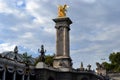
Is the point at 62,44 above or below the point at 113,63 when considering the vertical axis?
above

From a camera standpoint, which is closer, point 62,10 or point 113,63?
point 62,10

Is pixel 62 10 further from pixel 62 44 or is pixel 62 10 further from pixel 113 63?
pixel 113 63

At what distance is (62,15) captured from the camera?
6631cm

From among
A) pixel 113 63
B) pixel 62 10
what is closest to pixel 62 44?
pixel 62 10

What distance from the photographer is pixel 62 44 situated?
64000 mm

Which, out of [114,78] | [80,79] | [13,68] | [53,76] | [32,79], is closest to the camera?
[13,68]

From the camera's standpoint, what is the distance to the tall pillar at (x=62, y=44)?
6291 cm

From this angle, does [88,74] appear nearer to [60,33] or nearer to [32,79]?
[60,33]

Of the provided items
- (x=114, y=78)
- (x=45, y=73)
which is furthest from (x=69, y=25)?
(x=114, y=78)

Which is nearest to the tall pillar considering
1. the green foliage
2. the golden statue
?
the golden statue

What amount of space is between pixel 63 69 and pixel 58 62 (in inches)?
96.8

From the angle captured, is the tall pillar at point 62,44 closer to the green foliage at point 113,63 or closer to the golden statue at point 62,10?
the golden statue at point 62,10

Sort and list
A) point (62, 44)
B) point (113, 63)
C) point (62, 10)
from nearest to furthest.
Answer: point (62, 44), point (62, 10), point (113, 63)

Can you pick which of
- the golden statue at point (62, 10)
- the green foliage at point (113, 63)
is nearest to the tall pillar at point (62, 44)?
the golden statue at point (62, 10)
